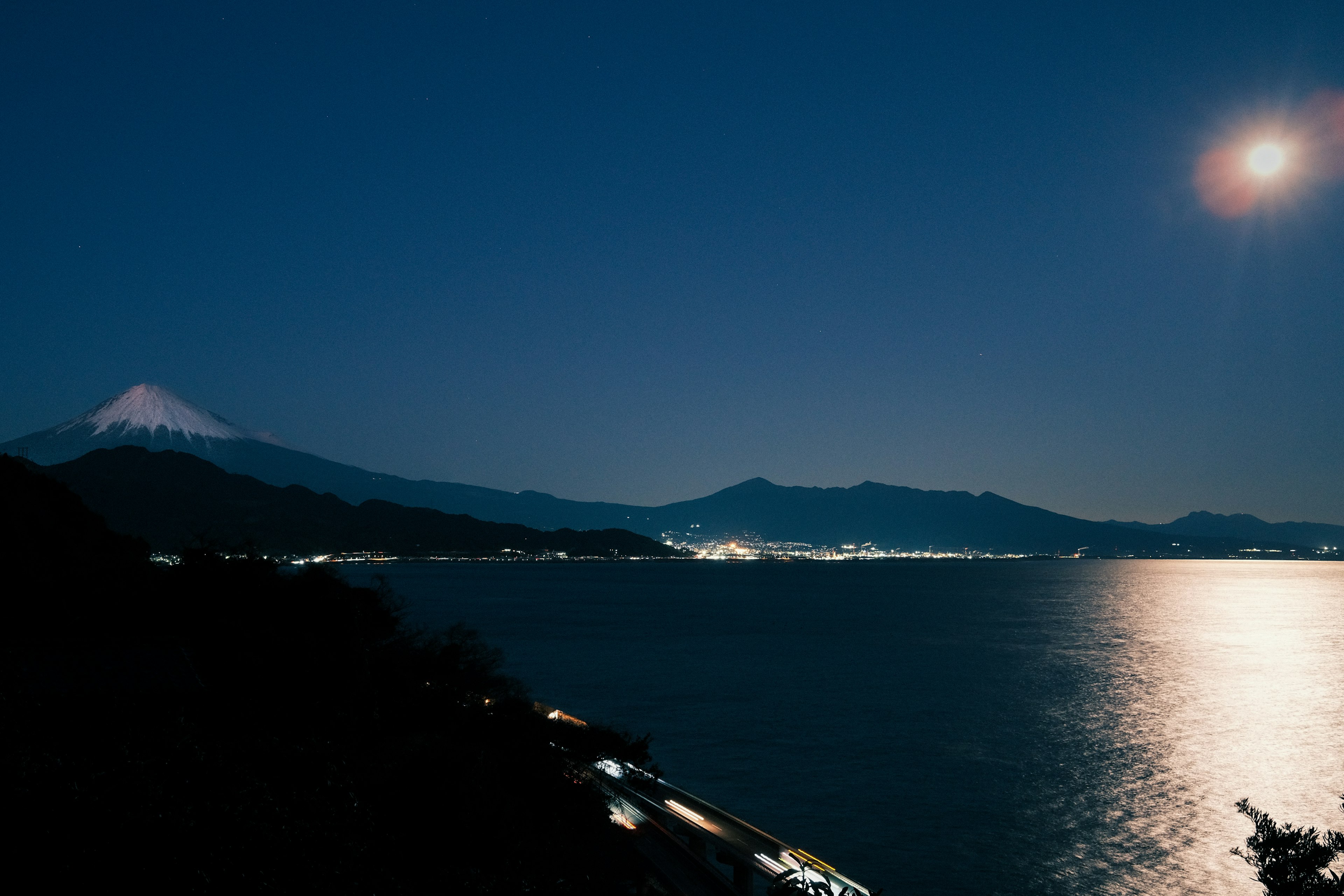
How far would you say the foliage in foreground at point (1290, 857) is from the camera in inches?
320

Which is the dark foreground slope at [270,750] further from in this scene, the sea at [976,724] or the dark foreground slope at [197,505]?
the dark foreground slope at [197,505]

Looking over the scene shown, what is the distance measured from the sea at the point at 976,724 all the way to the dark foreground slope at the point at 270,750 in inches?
280

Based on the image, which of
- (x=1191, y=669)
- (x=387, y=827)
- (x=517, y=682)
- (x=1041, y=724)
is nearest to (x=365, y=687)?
(x=387, y=827)

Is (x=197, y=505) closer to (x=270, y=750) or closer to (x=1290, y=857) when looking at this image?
(x=270, y=750)

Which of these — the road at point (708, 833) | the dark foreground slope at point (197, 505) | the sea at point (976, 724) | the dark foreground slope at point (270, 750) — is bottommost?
the sea at point (976, 724)

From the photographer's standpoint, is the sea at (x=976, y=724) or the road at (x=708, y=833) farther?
the sea at (x=976, y=724)

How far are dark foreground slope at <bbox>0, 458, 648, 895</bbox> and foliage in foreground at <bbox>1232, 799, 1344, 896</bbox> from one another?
7.59 meters

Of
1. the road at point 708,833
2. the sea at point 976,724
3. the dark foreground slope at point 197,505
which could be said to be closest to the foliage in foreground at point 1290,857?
the road at point 708,833

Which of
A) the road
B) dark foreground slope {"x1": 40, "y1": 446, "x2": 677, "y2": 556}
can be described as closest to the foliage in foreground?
the road

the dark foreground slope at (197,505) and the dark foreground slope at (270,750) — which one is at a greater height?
the dark foreground slope at (197,505)

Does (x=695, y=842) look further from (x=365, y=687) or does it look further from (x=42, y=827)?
(x=42, y=827)

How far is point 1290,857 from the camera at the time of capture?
8.34 metres

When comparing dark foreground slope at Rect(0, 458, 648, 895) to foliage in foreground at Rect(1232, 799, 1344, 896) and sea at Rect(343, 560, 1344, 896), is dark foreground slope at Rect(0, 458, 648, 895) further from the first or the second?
foliage in foreground at Rect(1232, 799, 1344, 896)

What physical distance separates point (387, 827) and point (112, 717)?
5.33m
